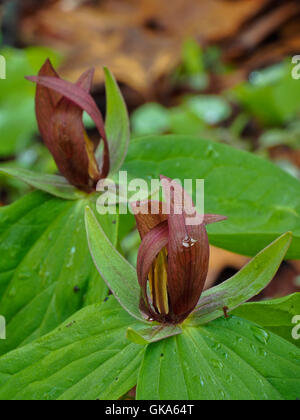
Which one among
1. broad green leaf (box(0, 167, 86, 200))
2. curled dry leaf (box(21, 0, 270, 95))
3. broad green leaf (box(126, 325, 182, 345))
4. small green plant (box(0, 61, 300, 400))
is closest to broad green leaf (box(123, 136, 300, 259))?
small green plant (box(0, 61, 300, 400))

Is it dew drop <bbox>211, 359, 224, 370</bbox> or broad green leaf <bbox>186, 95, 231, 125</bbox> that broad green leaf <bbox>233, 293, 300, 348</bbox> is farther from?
broad green leaf <bbox>186, 95, 231, 125</bbox>

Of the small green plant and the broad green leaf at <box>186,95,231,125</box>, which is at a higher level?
the broad green leaf at <box>186,95,231,125</box>

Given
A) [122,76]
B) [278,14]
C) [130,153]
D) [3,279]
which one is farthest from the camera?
[278,14]

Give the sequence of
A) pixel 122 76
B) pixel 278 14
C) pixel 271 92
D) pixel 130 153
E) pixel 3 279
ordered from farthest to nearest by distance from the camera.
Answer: pixel 278 14 → pixel 122 76 → pixel 271 92 → pixel 130 153 → pixel 3 279

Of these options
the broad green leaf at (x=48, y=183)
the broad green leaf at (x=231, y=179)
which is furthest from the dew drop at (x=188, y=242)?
the broad green leaf at (x=48, y=183)

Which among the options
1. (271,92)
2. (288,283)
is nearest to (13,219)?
(288,283)

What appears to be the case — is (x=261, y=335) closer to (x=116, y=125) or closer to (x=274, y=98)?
(x=116, y=125)
